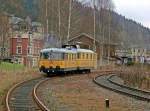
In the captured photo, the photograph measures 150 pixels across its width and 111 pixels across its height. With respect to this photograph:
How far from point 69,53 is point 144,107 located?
25021 millimetres

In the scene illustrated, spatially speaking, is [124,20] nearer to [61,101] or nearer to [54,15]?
[54,15]

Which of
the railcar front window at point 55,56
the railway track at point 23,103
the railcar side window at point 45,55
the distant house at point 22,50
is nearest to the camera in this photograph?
the railway track at point 23,103

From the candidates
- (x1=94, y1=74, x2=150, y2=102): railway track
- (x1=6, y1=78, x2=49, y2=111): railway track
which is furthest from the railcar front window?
(x1=6, y1=78, x2=49, y2=111): railway track

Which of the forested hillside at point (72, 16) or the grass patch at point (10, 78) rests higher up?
the forested hillside at point (72, 16)

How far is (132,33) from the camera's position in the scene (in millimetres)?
192125

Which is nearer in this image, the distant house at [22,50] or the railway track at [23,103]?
the railway track at [23,103]

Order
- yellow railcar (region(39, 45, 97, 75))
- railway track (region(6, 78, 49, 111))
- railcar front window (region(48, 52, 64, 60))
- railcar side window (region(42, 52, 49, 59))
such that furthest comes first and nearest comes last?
railcar side window (region(42, 52, 49, 59))
railcar front window (region(48, 52, 64, 60))
yellow railcar (region(39, 45, 97, 75))
railway track (region(6, 78, 49, 111))

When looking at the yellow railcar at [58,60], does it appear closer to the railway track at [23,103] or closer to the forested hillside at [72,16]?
the railway track at [23,103]

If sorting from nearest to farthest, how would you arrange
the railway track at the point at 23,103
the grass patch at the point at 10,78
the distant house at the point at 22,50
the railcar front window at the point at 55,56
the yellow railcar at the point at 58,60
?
the railway track at the point at 23,103 → the grass patch at the point at 10,78 → the yellow railcar at the point at 58,60 → the railcar front window at the point at 55,56 → the distant house at the point at 22,50

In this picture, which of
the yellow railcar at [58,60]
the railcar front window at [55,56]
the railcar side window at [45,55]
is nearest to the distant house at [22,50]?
the yellow railcar at [58,60]

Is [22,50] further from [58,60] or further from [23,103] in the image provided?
[23,103]

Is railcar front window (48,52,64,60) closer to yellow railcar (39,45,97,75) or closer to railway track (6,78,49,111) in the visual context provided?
yellow railcar (39,45,97,75)

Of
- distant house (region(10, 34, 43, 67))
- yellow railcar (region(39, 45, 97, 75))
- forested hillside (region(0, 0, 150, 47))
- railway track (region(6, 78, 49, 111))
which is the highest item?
forested hillside (region(0, 0, 150, 47))

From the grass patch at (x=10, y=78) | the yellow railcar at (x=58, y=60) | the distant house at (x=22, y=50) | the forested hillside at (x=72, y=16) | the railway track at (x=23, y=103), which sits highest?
the forested hillside at (x=72, y=16)
